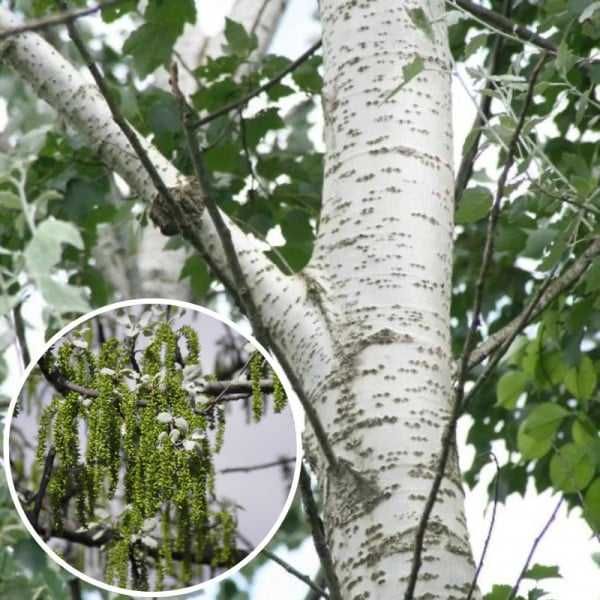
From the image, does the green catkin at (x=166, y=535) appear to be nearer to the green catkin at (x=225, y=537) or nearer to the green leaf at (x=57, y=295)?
the green catkin at (x=225, y=537)

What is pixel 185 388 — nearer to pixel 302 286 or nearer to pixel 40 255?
pixel 302 286

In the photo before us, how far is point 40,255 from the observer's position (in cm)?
96

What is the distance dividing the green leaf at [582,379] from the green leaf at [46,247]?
1298 millimetres

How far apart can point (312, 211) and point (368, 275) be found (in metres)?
1.06

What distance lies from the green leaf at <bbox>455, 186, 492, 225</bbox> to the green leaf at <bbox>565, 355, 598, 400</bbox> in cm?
53

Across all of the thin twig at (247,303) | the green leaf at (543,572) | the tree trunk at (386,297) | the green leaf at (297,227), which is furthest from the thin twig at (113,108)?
the green leaf at (297,227)

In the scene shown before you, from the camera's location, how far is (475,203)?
1.66m

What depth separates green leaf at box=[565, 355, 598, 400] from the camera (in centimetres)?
212

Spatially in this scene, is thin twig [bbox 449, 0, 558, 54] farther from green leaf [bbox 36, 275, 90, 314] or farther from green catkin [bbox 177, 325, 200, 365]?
green leaf [bbox 36, 275, 90, 314]

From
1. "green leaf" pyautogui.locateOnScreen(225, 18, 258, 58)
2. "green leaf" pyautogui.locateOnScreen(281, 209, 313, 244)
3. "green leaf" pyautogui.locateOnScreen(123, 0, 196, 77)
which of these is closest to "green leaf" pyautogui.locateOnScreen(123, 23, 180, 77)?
"green leaf" pyautogui.locateOnScreen(123, 0, 196, 77)

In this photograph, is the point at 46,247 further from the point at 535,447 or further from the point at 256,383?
the point at 535,447

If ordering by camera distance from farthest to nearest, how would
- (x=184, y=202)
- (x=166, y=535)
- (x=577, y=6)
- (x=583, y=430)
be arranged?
(x=583, y=430), (x=577, y=6), (x=184, y=202), (x=166, y=535)

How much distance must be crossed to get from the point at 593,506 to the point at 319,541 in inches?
29.0

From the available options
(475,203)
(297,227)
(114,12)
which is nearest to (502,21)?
(475,203)
